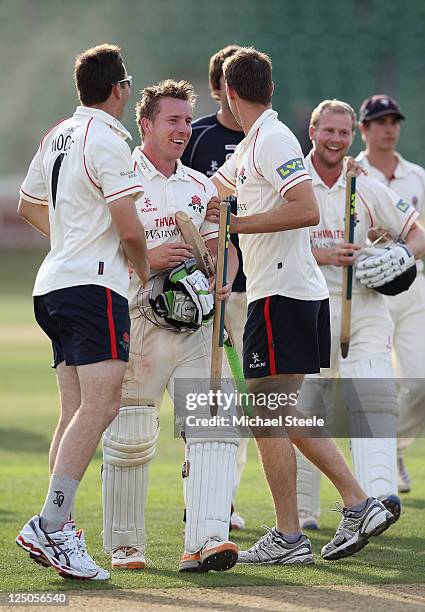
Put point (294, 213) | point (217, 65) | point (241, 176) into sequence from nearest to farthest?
point (294, 213), point (241, 176), point (217, 65)

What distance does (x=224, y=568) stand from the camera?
4.95 meters

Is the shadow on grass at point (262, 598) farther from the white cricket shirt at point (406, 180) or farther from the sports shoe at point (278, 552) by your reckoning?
the white cricket shirt at point (406, 180)

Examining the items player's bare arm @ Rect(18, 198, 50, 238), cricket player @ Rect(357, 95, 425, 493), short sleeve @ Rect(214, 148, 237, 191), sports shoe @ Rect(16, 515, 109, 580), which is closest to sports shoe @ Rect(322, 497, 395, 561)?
sports shoe @ Rect(16, 515, 109, 580)

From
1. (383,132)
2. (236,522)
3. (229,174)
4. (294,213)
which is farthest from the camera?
(383,132)

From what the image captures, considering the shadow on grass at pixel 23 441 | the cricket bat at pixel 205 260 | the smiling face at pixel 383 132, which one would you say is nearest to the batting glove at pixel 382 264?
the cricket bat at pixel 205 260

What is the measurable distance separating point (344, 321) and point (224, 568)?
1.84 m

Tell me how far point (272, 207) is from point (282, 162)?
26 cm

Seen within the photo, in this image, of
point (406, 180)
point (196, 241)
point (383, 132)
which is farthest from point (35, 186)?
point (406, 180)

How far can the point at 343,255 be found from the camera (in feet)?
21.0

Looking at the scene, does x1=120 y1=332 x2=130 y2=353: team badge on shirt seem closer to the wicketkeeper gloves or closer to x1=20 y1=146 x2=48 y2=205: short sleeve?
x1=20 y1=146 x2=48 y2=205: short sleeve

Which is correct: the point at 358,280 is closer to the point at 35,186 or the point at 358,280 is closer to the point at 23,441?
the point at 35,186

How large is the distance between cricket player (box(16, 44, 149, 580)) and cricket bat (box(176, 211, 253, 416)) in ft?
1.37

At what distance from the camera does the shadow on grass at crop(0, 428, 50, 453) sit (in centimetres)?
985

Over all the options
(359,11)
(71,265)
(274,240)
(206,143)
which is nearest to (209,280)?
(274,240)
